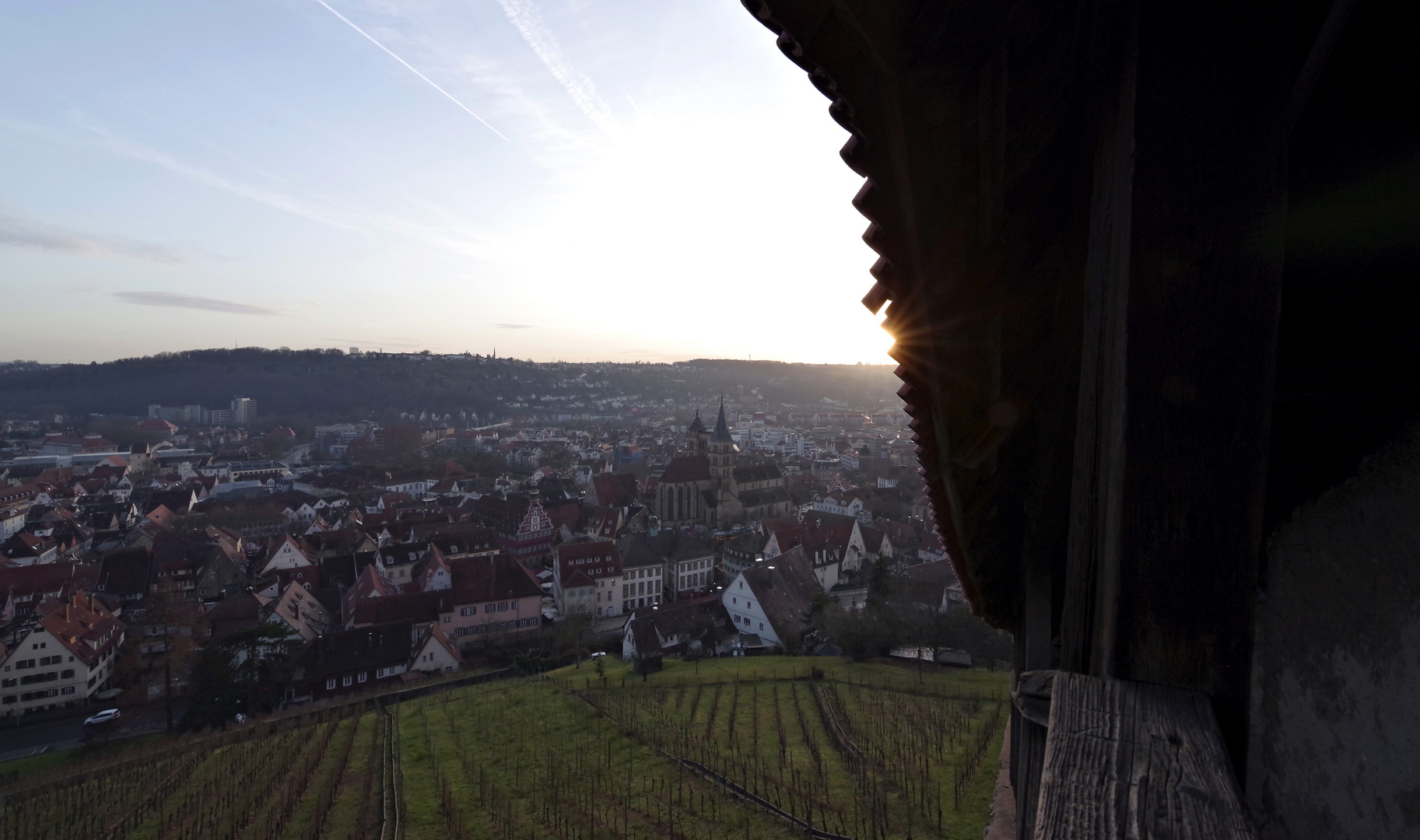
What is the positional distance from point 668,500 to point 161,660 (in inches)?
1067

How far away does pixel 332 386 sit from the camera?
4707 inches

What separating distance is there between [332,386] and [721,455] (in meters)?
97.6

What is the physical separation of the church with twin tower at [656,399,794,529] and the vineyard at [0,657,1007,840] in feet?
85.8

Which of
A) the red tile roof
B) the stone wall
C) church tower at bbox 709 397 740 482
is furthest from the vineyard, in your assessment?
church tower at bbox 709 397 740 482

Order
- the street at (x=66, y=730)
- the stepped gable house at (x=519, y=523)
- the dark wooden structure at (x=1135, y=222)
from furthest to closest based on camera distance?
the stepped gable house at (x=519, y=523)
the street at (x=66, y=730)
the dark wooden structure at (x=1135, y=222)

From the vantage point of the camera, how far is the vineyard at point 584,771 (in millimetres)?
11953

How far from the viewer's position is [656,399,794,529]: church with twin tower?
44.9 m

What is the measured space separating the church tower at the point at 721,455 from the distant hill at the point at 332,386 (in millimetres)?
76753

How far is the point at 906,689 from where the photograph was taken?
683 inches

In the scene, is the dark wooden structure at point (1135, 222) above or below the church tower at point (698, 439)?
above

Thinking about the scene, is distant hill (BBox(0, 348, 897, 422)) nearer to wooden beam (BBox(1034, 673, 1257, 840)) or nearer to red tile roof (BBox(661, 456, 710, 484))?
red tile roof (BBox(661, 456, 710, 484))

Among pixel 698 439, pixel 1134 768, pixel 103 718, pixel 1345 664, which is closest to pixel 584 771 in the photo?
pixel 1345 664

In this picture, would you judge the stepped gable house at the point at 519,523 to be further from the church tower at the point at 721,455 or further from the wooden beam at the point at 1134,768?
the wooden beam at the point at 1134,768

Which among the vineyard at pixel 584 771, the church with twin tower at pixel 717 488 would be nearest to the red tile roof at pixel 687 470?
the church with twin tower at pixel 717 488
